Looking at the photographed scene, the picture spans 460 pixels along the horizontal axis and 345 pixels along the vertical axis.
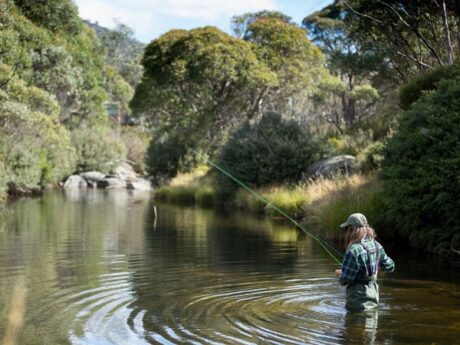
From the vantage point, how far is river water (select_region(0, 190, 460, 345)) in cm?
847

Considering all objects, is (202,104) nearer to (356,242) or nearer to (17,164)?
(17,164)

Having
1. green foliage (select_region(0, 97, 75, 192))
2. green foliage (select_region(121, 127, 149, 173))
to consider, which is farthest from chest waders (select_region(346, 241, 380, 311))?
green foliage (select_region(121, 127, 149, 173))

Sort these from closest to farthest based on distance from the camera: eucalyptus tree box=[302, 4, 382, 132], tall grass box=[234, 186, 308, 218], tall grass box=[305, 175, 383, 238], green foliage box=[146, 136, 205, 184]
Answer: tall grass box=[305, 175, 383, 238], tall grass box=[234, 186, 308, 218], eucalyptus tree box=[302, 4, 382, 132], green foliage box=[146, 136, 205, 184]

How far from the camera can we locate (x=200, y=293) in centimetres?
1117

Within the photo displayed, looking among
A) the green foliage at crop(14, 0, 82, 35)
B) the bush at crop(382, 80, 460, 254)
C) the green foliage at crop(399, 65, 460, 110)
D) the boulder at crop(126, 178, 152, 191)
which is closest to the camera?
the bush at crop(382, 80, 460, 254)

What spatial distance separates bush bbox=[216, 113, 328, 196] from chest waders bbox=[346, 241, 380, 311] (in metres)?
19.7

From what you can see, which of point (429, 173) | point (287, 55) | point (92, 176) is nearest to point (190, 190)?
point (287, 55)

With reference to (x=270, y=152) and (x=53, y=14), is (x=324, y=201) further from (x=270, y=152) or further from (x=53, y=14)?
(x=53, y=14)

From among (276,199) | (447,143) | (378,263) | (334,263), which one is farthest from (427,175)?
(276,199)

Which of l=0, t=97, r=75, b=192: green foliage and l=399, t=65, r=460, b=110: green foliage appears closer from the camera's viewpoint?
l=399, t=65, r=460, b=110: green foliage

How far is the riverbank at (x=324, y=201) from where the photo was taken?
18469 mm

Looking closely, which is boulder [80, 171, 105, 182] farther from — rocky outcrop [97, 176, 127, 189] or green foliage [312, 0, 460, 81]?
green foliage [312, 0, 460, 81]

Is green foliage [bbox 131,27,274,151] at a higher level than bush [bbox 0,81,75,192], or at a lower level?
higher

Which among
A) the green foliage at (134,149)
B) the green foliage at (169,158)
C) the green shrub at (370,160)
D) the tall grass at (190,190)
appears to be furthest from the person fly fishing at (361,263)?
the green foliage at (134,149)
